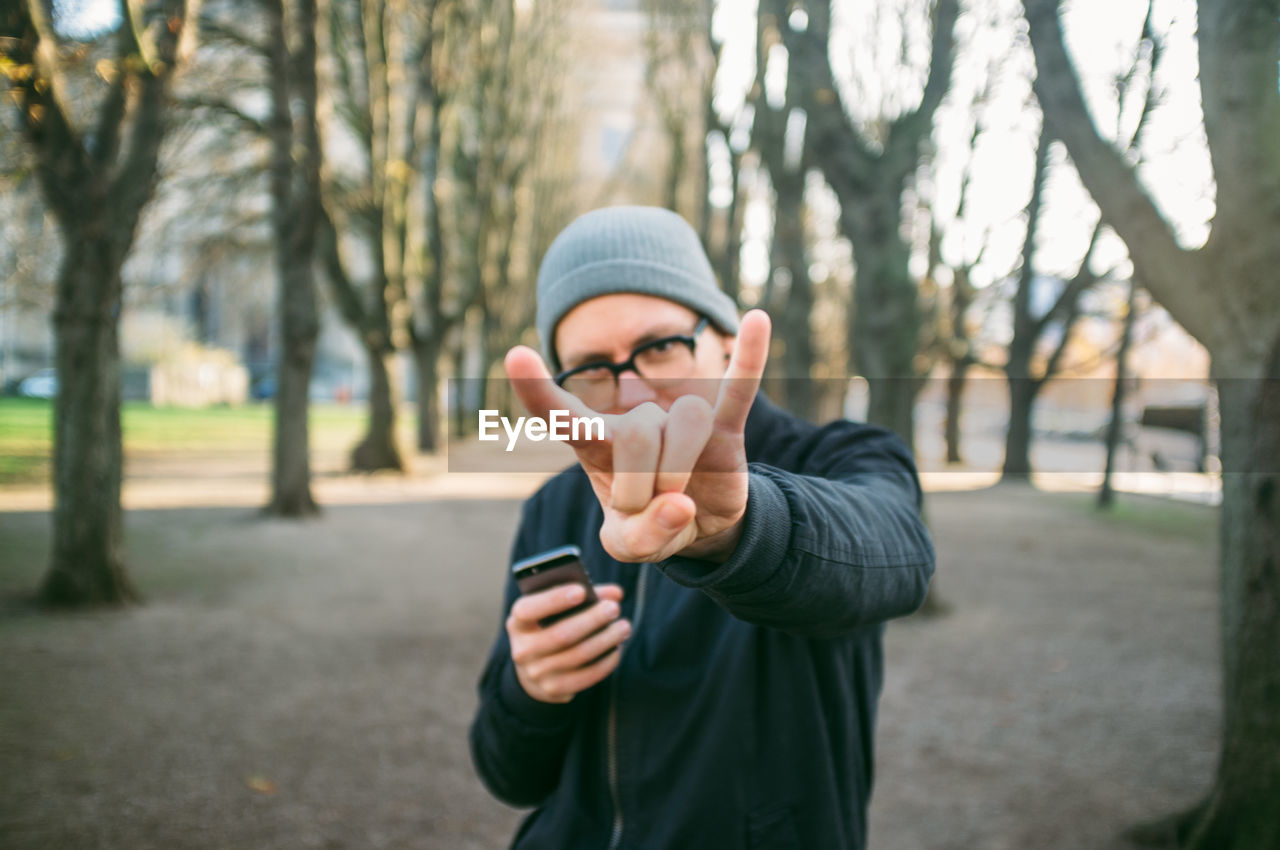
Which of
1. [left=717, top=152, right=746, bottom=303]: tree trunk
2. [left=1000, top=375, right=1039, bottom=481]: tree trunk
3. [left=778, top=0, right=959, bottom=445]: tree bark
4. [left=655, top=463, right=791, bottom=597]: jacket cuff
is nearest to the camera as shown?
[left=655, top=463, right=791, bottom=597]: jacket cuff

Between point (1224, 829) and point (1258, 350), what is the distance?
5.67ft

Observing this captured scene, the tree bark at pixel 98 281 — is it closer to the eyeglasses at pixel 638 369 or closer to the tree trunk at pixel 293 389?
the tree trunk at pixel 293 389

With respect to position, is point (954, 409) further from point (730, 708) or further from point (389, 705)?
point (730, 708)

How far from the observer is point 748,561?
1.20 m

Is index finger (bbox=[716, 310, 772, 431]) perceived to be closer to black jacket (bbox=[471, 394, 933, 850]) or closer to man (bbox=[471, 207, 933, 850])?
man (bbox=[471, 207, 933, 850])

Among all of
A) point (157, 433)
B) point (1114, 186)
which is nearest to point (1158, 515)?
point (1114, 186)

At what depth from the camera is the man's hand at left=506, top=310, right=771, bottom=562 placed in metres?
0.95

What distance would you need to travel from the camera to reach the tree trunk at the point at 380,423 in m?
15.8

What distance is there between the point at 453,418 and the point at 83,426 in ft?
16.7

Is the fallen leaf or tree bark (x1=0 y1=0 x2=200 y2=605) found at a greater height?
tree bark (x1=0 y1=0 x2=200 y2=605)

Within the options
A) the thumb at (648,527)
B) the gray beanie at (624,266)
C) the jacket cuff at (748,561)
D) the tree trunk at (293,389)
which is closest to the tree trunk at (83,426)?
the tree trunk at (293,389)

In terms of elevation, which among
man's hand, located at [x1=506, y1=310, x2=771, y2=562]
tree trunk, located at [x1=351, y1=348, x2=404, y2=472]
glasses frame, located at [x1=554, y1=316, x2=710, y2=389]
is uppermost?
glasses frame, located at [x1=554, y1=316, x2=710, y2=389]

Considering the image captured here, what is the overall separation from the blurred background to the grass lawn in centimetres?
37

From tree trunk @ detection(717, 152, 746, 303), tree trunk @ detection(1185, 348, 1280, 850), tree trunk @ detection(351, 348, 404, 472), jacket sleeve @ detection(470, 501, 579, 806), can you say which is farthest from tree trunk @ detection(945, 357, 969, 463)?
jacket sleeve @ detection(470, 501, 579, 806)
